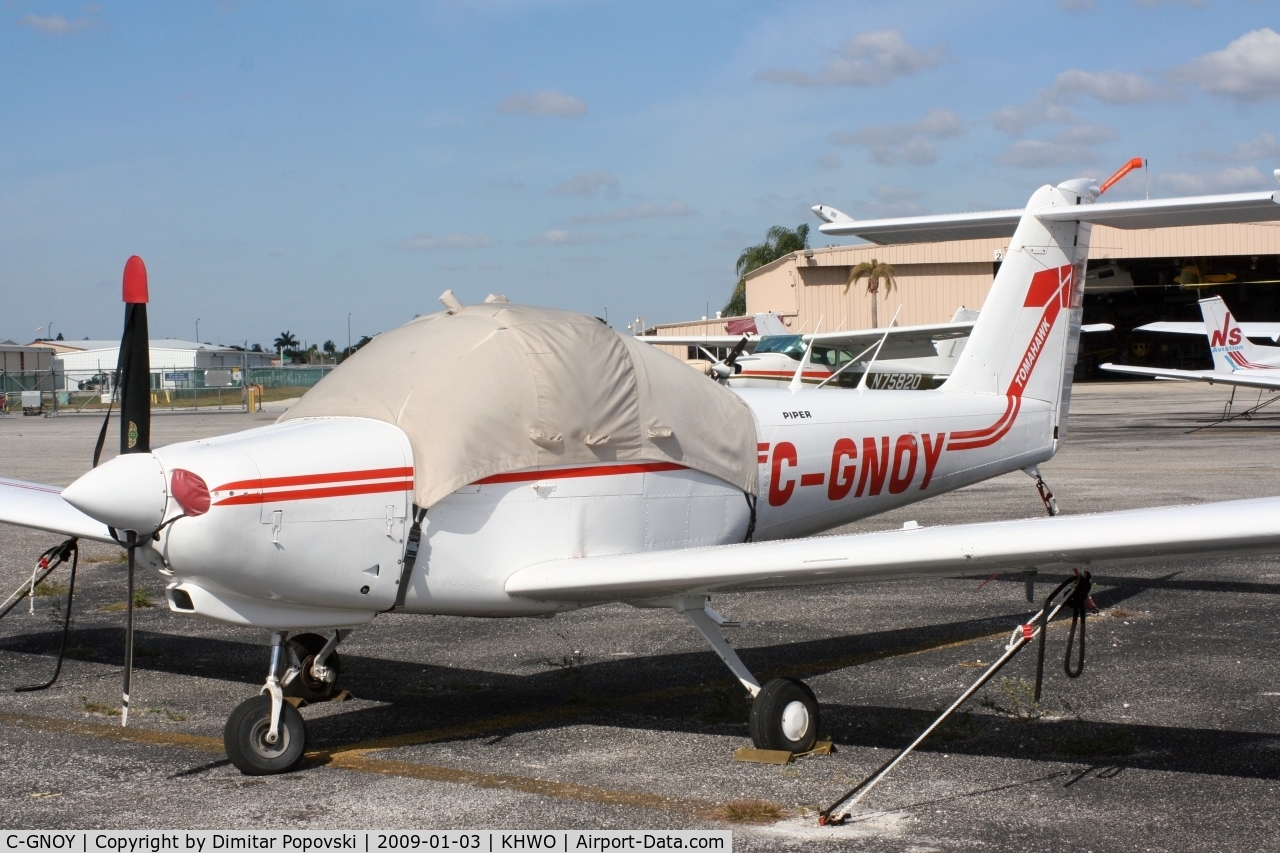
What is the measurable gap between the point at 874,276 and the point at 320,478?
2490 inches

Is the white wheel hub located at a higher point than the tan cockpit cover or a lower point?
lower

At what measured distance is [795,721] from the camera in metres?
5.64

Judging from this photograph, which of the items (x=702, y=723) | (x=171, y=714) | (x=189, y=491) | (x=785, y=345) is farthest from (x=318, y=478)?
(x=785, y=345)

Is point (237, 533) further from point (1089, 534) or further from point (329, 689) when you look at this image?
point (1089, 534)

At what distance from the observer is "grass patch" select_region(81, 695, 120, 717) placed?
21.3 ft

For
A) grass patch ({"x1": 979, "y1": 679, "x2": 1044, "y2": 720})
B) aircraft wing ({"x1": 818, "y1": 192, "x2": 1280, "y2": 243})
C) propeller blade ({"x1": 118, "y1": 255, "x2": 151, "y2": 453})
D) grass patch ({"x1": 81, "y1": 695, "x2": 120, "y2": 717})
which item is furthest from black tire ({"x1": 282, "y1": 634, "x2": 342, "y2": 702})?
aircraft wing ({"x1": 818, "y1": 192, "x2": 1280, "y2": 243})

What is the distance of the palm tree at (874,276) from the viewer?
218 feet

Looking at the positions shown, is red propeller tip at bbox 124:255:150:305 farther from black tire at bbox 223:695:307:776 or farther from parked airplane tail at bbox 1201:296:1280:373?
parked airplane tail at bbox 1201:296:1280:373

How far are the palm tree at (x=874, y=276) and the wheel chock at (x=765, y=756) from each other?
203ft

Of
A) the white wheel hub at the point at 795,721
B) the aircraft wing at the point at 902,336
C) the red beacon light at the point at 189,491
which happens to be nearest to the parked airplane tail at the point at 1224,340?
the aircraft wing at the point at 902,336

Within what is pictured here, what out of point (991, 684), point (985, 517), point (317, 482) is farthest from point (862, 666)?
point (985, 517)

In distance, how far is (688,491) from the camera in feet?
20.8

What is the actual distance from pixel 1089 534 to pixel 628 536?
218 cm

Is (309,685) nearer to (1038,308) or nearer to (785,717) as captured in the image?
(785,717)
